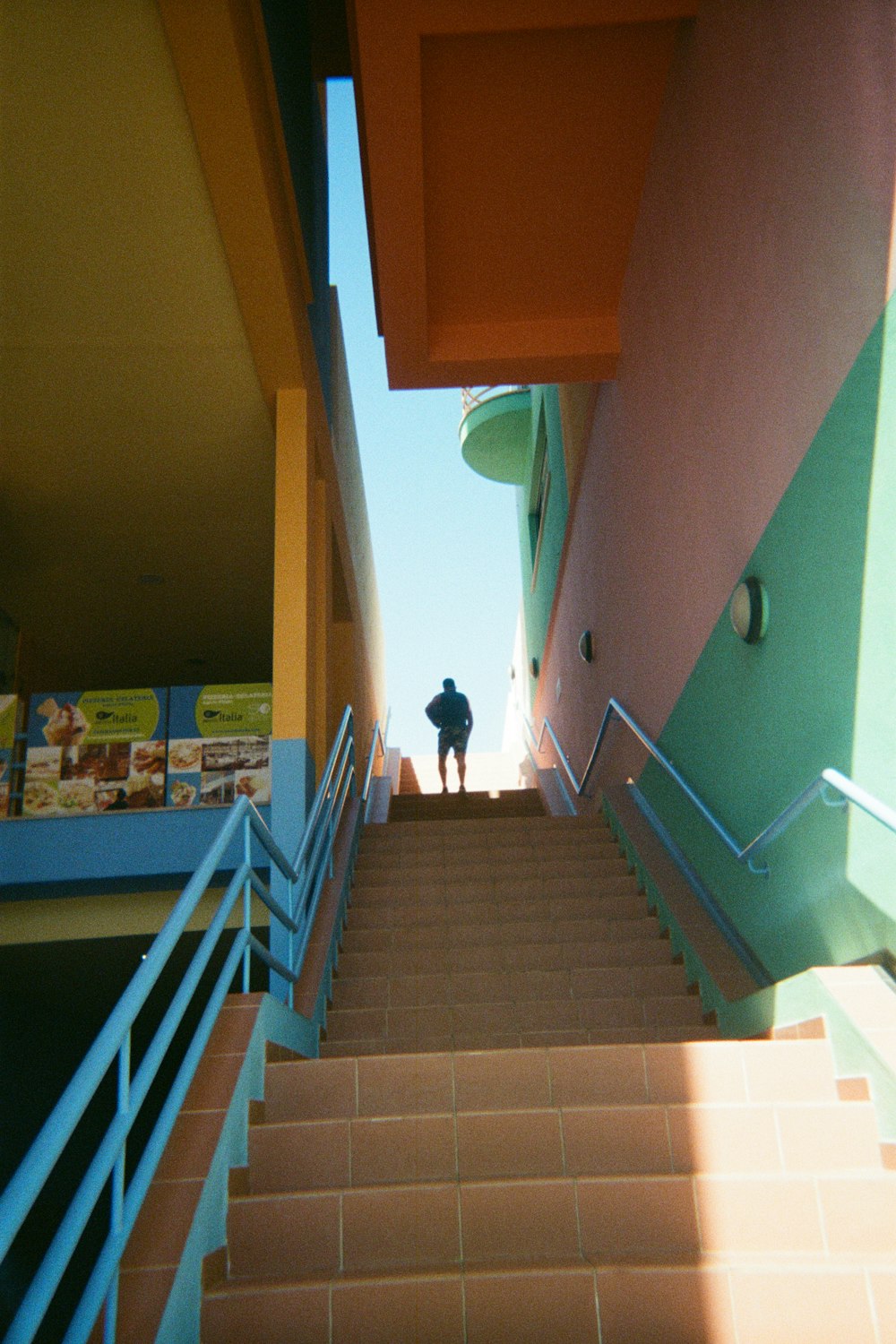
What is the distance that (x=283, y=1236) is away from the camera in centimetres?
243

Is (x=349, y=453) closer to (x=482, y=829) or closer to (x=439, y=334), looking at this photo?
(x=439, y=334)

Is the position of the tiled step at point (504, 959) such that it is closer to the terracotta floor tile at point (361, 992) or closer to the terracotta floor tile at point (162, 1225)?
the terracotta floor tile at point (361, 992)

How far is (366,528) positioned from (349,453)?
A: 2.51 m

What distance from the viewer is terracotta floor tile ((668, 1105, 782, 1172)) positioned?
2.65 meters

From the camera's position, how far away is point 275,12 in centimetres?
492

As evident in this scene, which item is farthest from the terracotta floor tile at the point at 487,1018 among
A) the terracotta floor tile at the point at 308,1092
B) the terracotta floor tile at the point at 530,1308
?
the terracotta floor tile at the point at 530,1308

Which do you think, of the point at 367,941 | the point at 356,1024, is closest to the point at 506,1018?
the point at 356,1024

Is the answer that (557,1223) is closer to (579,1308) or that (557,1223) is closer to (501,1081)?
(579,1308)

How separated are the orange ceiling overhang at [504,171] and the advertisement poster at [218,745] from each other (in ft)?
8.16

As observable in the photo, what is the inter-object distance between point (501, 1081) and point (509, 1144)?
10.3 inches

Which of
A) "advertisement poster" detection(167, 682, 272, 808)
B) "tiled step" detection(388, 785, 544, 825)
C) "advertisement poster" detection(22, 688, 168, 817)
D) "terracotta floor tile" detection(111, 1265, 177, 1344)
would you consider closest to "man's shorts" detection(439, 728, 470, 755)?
"tiled step" detection(388, 785, 544, 825)

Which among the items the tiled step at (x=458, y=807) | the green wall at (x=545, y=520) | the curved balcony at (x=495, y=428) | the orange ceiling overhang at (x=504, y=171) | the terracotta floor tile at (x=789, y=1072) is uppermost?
the curved balcony at (x=495, y=428)

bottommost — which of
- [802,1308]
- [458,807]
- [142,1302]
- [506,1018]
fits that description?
[802,1308]

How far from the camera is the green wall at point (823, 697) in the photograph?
9.64ft
